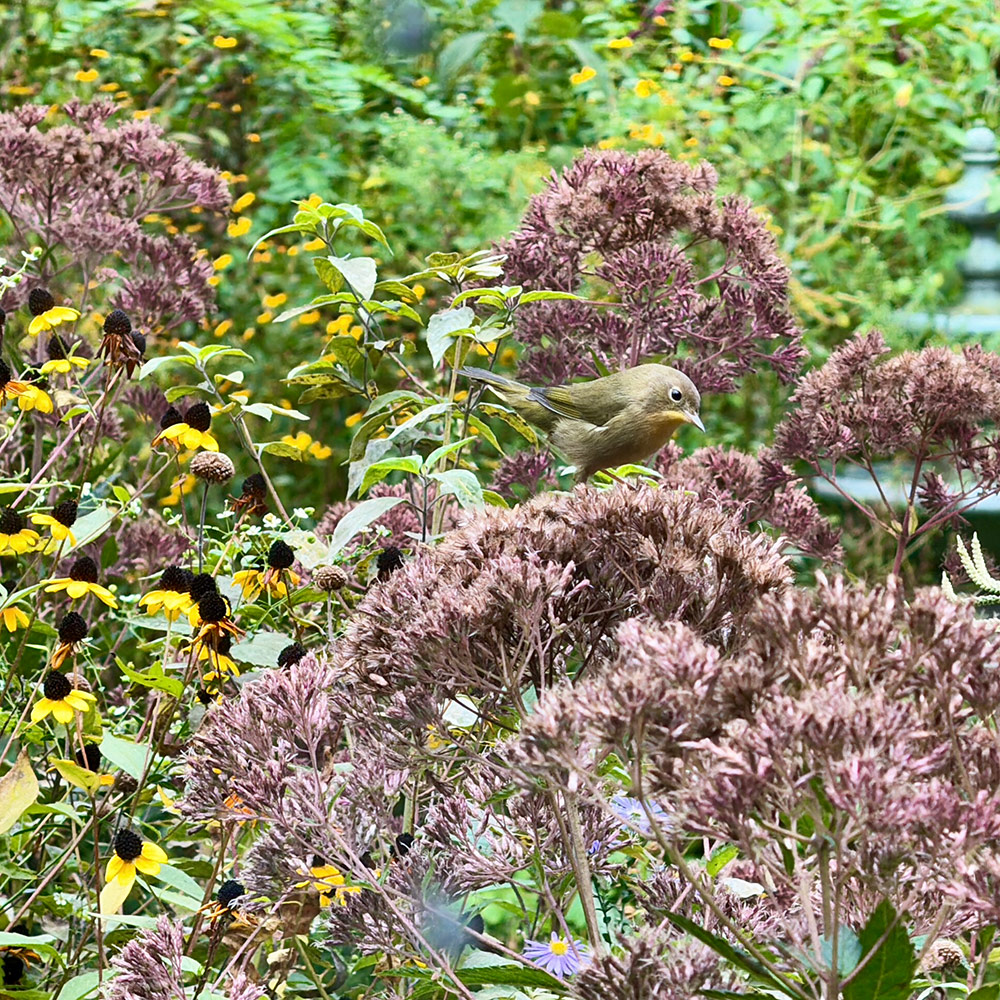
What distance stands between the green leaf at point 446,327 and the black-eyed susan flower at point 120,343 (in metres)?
0.43

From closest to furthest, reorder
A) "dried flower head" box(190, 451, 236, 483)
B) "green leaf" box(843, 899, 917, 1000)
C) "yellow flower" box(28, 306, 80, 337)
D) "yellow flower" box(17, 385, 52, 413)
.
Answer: "green leaf" box(843, 899, 917, 1000), "dried flower head" box(190, 451, 236, 483), "yellow flower" box(17, 385, 52, 413), "yellow flower" box(28, 306, 80, 337)

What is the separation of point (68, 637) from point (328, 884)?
24.8 inches

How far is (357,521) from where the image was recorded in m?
1.76

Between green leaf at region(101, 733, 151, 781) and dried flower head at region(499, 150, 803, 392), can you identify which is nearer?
green leaf at region(101, 733, 151, 781)

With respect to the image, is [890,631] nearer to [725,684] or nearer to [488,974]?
[725,684]

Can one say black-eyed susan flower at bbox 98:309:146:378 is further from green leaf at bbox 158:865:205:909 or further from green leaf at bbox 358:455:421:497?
green leaf at bbox 158:865:205:909

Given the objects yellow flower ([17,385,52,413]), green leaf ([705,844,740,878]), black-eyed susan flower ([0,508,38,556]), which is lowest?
green leaf ([705,844,740,878])

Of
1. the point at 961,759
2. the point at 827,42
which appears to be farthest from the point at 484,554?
the point at 827,42

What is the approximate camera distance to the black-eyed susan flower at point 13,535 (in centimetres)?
188

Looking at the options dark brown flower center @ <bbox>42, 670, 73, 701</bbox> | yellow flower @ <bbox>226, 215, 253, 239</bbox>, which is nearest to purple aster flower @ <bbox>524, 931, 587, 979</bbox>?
dark brown flower center @ <bbox>42, 670, 73, 701</bbox>

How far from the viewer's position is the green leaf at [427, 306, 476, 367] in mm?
1849

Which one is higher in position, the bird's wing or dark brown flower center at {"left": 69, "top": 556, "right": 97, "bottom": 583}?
the bird's wing

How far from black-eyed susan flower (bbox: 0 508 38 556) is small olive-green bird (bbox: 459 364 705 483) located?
63 cm

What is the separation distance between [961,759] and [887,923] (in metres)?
0.13
